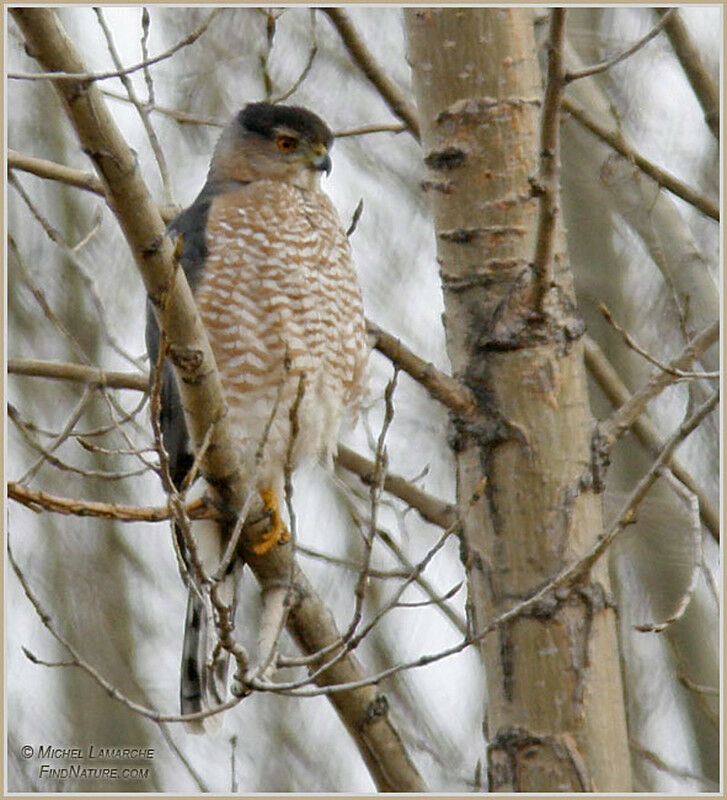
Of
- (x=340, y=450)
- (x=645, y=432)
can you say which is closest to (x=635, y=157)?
(x=645, y=432)

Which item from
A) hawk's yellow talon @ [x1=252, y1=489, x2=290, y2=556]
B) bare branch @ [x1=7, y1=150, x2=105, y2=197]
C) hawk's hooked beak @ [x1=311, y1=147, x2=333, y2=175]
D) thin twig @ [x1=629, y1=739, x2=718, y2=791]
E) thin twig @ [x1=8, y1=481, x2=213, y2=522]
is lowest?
thin twig @ [x1=629, y1=739, x2=718, y2=791]

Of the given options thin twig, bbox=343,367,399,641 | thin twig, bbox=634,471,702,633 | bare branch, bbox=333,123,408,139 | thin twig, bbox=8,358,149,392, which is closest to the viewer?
thin twig, bbox=343,367,399,641

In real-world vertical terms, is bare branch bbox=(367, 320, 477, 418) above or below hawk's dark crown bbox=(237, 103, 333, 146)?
below

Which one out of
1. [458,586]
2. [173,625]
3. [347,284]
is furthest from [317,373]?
[173,625]

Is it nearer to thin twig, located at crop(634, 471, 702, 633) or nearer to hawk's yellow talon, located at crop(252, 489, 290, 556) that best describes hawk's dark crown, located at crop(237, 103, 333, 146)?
hawk's yellow talon, located at crop(252, 489, 290, 556)

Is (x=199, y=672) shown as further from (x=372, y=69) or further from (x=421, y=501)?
(x=372, y=69)

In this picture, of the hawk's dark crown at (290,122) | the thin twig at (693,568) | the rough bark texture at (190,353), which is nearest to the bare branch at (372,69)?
the hawk's dark crown at (290,122)

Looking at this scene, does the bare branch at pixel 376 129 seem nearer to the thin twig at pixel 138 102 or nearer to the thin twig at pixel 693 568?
the thin twig at pixel 138 102

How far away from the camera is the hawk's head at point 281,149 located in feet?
15.0

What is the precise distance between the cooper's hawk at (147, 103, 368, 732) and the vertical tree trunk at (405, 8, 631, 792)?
0.57 meters

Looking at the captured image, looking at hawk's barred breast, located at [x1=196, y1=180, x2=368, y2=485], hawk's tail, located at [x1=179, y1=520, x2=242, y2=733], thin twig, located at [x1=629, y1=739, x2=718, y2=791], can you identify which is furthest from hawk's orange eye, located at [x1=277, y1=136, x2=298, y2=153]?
thin twig, located at [x1=629, y1=739, x2=718, y2=791]

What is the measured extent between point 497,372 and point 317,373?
0.78 meters

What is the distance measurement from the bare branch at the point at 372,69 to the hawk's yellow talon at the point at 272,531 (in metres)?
1.23

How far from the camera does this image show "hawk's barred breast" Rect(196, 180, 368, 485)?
3965 mm
